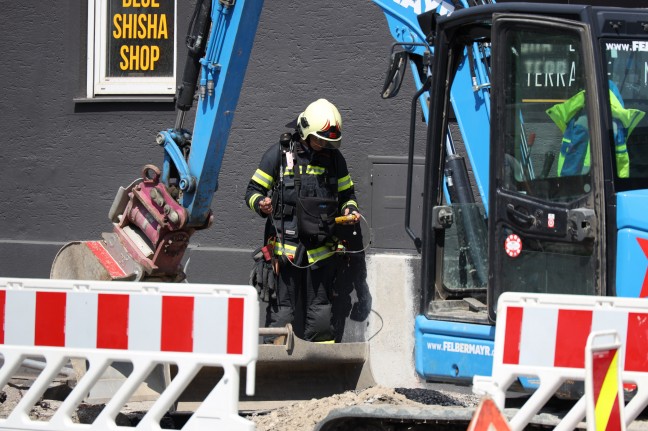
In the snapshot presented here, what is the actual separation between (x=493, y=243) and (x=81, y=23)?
214 inches

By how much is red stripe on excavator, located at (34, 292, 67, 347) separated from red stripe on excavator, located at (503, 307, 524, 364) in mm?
1850

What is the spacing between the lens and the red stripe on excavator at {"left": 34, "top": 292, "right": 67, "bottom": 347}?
420cm


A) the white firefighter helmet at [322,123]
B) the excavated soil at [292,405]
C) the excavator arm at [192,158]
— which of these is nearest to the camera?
the excavated soil at [292,405]

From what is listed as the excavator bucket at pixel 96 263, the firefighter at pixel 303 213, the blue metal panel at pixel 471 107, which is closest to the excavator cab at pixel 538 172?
the blue metal panel at pixel 471 107

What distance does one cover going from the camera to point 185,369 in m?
4.02

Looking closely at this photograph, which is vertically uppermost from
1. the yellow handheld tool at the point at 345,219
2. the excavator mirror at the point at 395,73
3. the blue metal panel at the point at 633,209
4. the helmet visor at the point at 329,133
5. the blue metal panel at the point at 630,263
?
the excavator mirror at the point at 395,73

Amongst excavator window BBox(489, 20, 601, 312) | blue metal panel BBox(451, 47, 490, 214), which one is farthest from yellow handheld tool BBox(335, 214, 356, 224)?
excavator window BBox(489, 20, 601, 312)

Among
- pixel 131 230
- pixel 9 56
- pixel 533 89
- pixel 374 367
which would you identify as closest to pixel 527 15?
pixel 533 89

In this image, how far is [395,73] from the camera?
549cm

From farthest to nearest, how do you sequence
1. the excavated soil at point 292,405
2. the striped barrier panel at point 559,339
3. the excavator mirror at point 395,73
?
the excavator mirror at point 395,73 → the excavated soil at point 292,405 → the striped barrier panel at point 559,339

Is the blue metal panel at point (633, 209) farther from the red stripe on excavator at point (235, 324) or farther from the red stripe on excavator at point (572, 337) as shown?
the red stripe on excavator at point (235, 324)

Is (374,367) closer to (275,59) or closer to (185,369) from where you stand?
(275,59)

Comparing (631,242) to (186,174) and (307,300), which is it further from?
(307,300)

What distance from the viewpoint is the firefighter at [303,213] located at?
699cm
